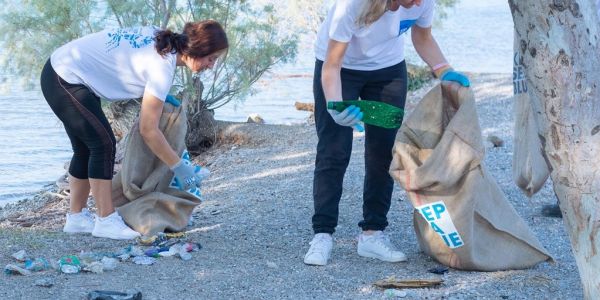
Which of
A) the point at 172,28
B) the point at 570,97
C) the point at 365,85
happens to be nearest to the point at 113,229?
the point at 365,85

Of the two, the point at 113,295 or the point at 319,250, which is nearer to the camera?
the point at 113,295

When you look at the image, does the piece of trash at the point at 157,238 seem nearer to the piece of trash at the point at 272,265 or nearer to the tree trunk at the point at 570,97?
the piece of trash at the point at 272,265

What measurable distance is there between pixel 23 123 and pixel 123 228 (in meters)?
6.24

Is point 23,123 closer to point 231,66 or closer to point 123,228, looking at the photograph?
point 231,66

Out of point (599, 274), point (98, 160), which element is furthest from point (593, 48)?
point (98, 160)

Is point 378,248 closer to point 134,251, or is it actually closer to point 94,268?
point 134,251

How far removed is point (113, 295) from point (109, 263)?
0.60 metres

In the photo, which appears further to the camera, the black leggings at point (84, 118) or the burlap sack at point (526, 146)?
the burlap sack at point (526, 146)

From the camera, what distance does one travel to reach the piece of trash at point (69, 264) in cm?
445

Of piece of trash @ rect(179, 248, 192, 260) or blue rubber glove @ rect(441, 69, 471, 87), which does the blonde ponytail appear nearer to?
blue rubber glove @ rect(441, 69, 471, 87)

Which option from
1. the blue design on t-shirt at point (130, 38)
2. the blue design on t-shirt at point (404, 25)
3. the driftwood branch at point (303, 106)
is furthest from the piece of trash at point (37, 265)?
the driftwood branch at point (303, 106)

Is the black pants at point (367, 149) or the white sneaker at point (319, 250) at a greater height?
the black pants at point (367, 149)

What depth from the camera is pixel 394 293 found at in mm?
4141

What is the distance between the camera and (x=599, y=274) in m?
3.72
